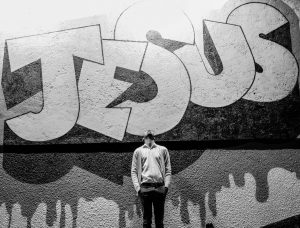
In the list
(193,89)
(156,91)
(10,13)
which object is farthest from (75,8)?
(193,89)

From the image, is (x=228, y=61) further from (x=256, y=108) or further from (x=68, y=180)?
(x=68, y=180)

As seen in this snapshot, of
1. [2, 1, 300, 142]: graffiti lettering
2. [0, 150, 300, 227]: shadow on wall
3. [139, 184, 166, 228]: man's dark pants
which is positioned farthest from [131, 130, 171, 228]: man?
[2, 1, 300, 142]: graffiti lettering

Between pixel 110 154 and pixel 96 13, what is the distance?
9.37ft

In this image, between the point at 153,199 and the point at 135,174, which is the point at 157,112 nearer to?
the point at 135,174

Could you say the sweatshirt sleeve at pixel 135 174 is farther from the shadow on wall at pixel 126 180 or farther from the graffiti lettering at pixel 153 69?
the graffiti lettering at pixel 153 69

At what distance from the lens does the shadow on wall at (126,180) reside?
220 inches

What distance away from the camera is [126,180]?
18.6ft

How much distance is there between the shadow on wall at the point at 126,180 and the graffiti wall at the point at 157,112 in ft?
0.06

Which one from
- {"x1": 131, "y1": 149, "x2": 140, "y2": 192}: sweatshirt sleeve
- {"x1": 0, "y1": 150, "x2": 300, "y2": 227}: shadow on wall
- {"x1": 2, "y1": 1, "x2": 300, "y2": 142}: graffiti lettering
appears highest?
{"x1": 2, "y1": 1, "x2": 300, "y2": 142}: graffiti lettering

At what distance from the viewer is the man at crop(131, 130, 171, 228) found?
14.6ft

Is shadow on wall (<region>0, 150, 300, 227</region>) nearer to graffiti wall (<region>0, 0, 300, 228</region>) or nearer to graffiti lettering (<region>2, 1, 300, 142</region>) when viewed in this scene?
graffiti wall (<region>0, 0, 300, 228</region>)

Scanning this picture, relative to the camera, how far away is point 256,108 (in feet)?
19.5

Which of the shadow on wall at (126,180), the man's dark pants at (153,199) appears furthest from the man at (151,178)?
the shadow on wall at (126,180)

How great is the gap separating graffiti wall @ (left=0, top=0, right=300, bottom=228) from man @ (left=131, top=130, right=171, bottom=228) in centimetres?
101
